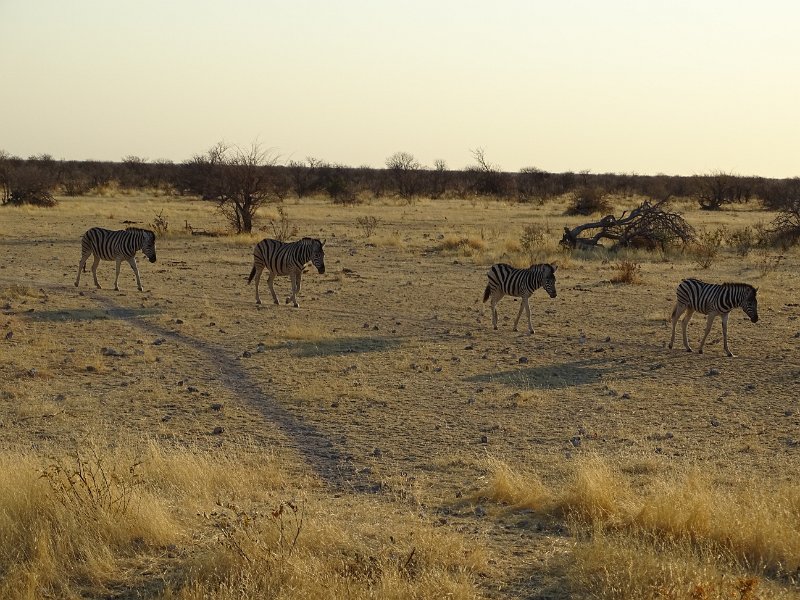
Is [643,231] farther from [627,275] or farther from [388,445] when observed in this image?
[388,445]

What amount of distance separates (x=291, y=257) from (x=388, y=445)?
958 cm

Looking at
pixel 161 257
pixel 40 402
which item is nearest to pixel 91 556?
pixel 40 402

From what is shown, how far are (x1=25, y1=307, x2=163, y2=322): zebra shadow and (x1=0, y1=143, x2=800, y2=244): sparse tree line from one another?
15.9m

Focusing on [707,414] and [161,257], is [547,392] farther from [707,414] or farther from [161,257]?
[161,257]

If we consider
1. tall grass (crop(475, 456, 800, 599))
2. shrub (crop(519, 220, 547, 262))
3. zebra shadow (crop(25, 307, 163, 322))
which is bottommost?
zebra shadow (crop(25, 307, 163, 322))

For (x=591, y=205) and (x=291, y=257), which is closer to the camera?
(x=291, y=257)

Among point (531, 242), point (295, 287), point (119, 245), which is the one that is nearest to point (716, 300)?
point (295, 287)

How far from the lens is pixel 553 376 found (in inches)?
516

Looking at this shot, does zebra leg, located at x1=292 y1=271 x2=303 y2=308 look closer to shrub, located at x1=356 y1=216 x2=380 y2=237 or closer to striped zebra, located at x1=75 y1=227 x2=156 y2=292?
striped zebra, located at x1=75 y1=227 x2=156 y2=292

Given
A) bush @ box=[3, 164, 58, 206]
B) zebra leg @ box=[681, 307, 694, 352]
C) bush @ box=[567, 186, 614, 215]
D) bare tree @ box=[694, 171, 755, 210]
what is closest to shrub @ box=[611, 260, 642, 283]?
zebra leg @ box=[681, 307, 694, 352]

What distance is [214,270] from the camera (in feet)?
80.2

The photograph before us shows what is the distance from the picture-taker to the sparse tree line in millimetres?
34938

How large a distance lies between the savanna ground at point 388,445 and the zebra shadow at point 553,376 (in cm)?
7

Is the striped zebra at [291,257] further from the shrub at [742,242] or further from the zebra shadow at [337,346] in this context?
the shrub at [742,242]
